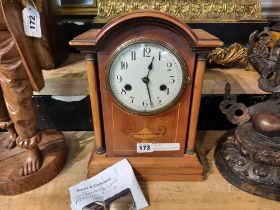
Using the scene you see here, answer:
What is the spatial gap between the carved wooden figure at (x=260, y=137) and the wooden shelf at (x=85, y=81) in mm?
188

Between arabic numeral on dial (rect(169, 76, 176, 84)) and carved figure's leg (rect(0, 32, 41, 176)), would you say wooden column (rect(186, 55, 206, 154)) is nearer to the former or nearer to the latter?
arabic numeral on dial (rect(169, 76, 176, 84))

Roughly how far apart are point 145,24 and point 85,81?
460mm

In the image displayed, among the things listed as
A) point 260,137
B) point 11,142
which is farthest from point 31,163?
point 260,137

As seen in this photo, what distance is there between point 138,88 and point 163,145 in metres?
0.20

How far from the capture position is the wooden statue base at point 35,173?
796 mm

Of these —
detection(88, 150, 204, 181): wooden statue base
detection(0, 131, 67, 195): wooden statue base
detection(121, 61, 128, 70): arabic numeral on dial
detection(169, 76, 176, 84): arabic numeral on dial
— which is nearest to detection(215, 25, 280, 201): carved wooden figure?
detection(88, 150, 204, 181): wooden statue base

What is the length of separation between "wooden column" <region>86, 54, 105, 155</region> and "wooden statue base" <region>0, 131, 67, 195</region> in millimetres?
136

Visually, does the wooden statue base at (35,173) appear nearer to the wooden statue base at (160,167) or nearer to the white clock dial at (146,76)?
the wooden statue base at (160,167)

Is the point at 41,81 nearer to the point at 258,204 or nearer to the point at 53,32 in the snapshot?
the point at 53,32

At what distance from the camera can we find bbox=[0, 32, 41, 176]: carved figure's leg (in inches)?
27.4

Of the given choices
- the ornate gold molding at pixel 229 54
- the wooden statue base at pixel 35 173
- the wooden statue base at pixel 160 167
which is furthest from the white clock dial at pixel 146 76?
the ornate gold molding at pixel 229 54

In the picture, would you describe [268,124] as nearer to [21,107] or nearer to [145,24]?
[145,24]

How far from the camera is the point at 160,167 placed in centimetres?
84

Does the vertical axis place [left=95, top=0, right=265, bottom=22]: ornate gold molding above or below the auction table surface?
above
